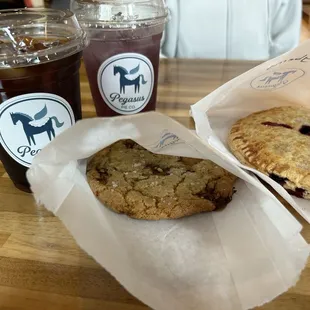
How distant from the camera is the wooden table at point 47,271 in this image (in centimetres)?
48

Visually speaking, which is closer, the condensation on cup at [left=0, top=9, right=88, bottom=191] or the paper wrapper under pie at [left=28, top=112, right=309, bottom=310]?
the paper wrapper under pie at [left=28, top=112, right=309, bottom=310]

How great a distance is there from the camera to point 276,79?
0.77 metres

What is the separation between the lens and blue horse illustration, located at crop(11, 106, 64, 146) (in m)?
0.58

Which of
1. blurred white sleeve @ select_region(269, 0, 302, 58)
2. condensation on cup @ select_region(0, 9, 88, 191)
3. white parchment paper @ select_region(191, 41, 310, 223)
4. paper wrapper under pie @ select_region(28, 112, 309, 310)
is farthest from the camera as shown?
blurred white sleeve @ select_region(269, 0, 302, 58)

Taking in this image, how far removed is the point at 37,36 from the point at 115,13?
16 cm

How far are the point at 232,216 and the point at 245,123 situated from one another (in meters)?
0.25

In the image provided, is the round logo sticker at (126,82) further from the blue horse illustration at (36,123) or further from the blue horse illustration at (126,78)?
the blue horse illustration at (36,123)

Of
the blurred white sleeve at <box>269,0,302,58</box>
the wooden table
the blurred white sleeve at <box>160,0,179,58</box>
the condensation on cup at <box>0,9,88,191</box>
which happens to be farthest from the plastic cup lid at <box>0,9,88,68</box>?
the blurred white sleeve at <box>269,0,302,58</box>

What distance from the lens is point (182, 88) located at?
3.59 ft

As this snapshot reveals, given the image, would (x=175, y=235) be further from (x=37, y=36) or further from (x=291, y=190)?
(x=37, y=36)

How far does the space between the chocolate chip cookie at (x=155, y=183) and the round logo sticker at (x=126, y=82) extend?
13cm

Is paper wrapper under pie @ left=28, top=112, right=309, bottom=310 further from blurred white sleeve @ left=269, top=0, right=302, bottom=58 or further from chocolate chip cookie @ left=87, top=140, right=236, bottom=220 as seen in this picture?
blurred white sleeve @ left=269, top=0, right=302, bottom=58

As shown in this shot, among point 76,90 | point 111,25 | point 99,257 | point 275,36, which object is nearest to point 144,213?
point 99,257

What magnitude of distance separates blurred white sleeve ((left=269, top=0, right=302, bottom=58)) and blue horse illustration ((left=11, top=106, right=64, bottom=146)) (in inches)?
46.2
